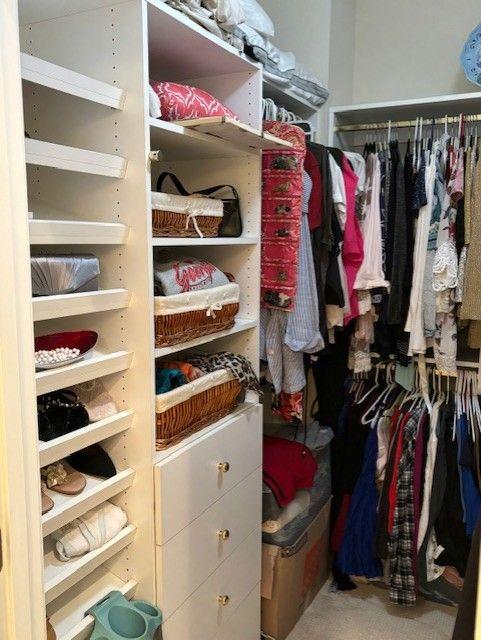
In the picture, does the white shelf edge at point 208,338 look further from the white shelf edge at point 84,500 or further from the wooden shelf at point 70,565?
the wooden shelf at point 70,565

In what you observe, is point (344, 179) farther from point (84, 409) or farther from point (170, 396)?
point (84, 409)

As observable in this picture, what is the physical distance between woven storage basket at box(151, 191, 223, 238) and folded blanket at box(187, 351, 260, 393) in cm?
39

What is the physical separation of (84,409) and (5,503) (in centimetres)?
48

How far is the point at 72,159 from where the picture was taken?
1.29 m

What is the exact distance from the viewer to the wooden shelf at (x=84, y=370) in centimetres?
125

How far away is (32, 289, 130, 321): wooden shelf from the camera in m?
1.23

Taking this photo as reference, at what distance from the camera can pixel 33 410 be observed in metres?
0.98

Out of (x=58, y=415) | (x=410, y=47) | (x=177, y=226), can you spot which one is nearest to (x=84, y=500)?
(x=58, y=415)

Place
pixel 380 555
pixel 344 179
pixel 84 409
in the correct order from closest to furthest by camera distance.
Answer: pixel 84 409, pixel 344 179, pixel 380 555

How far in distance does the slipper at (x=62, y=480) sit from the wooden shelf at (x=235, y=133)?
2.98 feet

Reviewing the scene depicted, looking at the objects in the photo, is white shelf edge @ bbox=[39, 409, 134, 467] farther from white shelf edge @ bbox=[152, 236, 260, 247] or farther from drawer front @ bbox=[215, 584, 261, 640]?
drawer front @ bbox=[215, 584, 261, 640]

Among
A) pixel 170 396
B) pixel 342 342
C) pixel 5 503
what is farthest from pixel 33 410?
pixel 342 342

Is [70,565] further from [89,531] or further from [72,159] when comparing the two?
[72,159]

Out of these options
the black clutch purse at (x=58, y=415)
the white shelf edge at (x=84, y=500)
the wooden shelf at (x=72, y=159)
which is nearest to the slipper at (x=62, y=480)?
the white shelf edge at (x=84, y=500)
